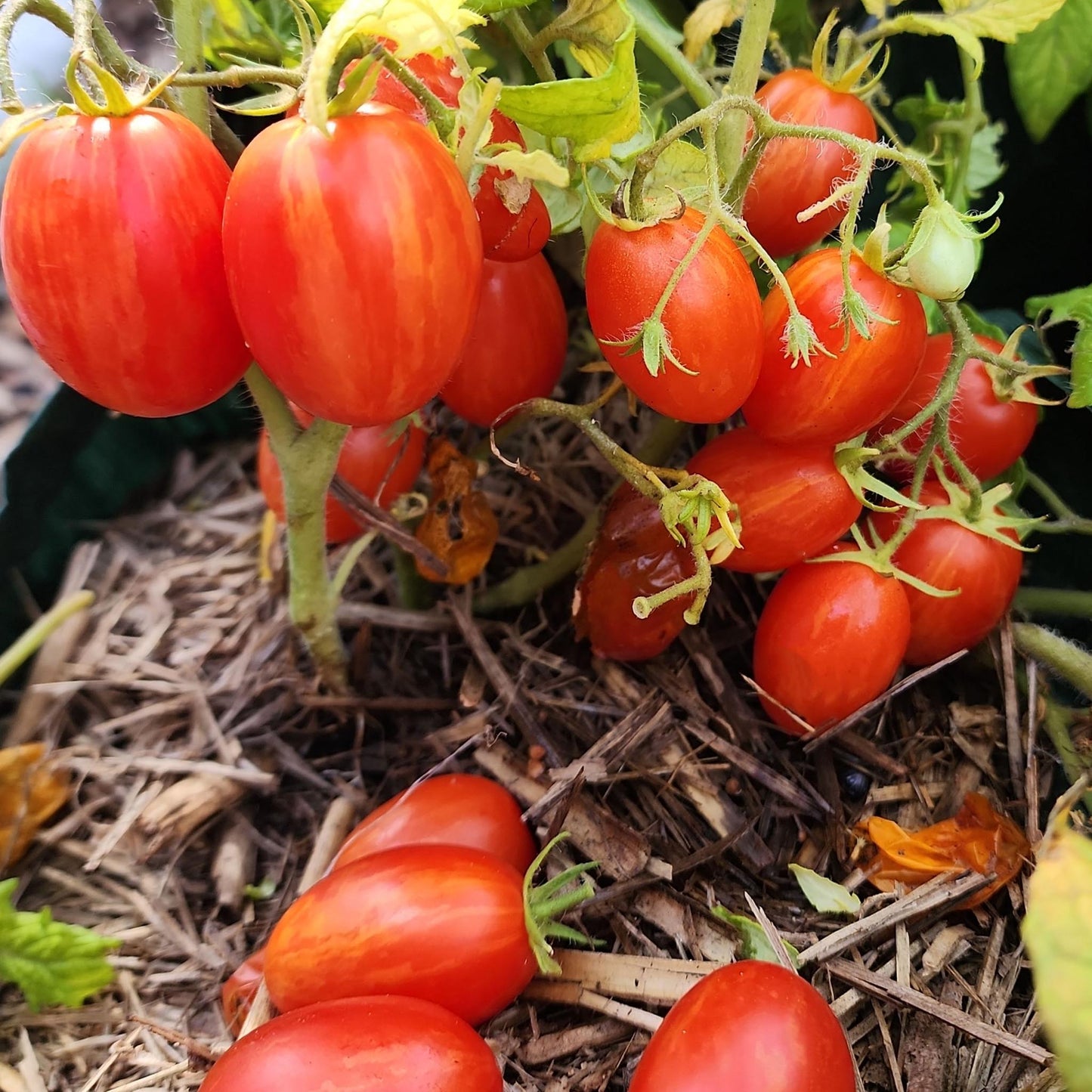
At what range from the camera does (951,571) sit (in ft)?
2.77

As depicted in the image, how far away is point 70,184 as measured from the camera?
520 mm

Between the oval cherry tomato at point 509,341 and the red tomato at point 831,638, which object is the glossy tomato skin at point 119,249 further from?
the red tomato at point 831,638

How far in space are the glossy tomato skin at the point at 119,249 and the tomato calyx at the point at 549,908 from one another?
0.47m

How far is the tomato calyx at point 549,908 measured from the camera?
0.73 m

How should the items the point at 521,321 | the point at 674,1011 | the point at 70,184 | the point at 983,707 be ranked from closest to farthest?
the point at 70,184, the point at 674,1011, the point at 521,321, the point at 983,707

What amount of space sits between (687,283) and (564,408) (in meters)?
0.18

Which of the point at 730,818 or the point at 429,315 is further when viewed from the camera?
the point at 730,818

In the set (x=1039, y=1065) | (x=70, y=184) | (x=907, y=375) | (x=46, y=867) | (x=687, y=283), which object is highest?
(x=70, y=184)

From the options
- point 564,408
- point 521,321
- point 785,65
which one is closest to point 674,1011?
point 564,408

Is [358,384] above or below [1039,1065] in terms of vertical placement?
above

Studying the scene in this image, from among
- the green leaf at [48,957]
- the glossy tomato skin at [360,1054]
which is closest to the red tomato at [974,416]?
the glossy tomato skin at [360,1054]

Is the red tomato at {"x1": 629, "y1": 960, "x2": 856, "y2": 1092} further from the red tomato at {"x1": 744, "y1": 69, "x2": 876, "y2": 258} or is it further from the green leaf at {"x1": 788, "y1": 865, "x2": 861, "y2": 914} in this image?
the red tomato at {"x1": 744, "y1": 69, "x2": 876, "y2": 258}

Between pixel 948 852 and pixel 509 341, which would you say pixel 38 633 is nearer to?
pixel 509 341

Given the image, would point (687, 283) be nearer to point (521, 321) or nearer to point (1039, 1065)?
point (521, 321)
